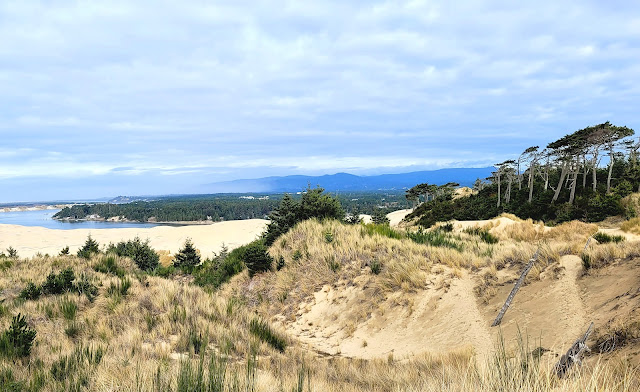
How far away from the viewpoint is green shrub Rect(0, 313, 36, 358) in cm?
491

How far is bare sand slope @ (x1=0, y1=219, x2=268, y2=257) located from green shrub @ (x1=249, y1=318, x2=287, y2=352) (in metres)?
40.0

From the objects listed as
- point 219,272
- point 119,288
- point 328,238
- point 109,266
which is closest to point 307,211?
point 328,238

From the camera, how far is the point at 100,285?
9.30 m

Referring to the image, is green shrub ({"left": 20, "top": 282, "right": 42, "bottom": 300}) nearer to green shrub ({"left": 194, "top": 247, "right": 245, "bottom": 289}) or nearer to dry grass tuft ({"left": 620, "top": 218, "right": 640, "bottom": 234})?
green shrub ({"left": 194, "top": 247, "right": 245, "bottom": 289})

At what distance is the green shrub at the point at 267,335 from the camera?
6.81 m

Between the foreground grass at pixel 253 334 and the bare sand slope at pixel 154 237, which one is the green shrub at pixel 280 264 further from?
the bare sand slope at pixel 154 237

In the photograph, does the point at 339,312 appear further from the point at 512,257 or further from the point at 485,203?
the point at 485,203

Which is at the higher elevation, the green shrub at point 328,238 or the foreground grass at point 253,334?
the green shrub at point 328,238

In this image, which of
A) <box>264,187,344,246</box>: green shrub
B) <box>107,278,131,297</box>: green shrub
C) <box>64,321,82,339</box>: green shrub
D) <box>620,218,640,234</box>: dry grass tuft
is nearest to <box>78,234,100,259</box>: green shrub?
<box>107,278,131,297</box>: green shrub

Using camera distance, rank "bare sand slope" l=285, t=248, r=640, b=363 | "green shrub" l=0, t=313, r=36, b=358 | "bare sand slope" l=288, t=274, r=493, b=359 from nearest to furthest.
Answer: "green shrub" l=0, t=313, r=36, b=358, "bare sand slope" l=285, t=248, r=640, b=363, "bare sand slope" l=288, t=274, r=493, b=359

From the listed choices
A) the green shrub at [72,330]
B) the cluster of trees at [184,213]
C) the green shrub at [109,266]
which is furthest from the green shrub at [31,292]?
the cluster of trees at [184,213]

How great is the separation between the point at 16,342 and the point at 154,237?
5816 cm

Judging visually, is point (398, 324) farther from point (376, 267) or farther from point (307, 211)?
point (307, 211)

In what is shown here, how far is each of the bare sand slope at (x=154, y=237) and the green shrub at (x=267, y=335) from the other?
40.0 metres
